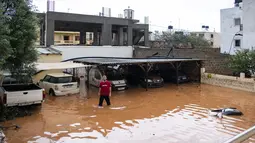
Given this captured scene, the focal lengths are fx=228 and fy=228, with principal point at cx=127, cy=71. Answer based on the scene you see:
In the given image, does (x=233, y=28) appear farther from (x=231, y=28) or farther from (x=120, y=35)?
(x=120, y=35)

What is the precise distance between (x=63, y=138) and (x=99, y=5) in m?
24.0

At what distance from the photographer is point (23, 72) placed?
9.66 metres

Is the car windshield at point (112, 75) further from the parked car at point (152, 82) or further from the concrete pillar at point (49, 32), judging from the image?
the concrete pillar at point (49, 32)

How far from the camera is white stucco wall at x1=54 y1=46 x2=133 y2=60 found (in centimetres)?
2262

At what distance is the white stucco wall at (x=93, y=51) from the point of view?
22.6 m

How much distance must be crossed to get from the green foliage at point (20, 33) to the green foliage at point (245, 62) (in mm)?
14316

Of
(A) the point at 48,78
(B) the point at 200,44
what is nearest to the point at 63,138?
(A) the point at 48,78

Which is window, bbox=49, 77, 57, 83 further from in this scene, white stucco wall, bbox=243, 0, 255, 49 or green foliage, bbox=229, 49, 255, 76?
white stucco wall, bbox=243, 0, 255, 49

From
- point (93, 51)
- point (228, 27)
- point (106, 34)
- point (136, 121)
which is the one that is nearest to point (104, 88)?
point (136, 121)

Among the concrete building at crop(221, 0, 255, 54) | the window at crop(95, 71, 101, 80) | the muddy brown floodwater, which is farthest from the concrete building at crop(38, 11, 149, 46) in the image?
the muddy brown floodwater

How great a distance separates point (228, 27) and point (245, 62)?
433 inches

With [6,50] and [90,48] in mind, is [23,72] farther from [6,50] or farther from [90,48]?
[90,48]

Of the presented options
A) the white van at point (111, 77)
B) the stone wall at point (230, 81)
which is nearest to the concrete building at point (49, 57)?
the white van at point (111, 77)

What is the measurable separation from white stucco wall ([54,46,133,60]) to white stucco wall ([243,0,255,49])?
1239cm
